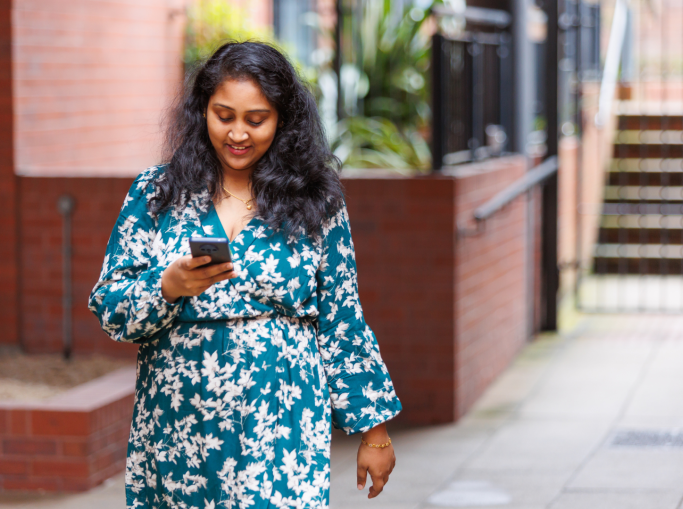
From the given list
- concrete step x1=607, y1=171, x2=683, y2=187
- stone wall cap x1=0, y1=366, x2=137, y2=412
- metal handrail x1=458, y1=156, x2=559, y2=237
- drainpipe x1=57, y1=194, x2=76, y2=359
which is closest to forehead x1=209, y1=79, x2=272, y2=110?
stone wall cap x1=0, y1=366, x2=137, y2=412

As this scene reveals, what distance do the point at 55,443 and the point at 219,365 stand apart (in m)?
2.28

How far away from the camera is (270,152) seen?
2541mm

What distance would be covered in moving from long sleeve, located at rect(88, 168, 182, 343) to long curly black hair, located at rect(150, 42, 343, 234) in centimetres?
4

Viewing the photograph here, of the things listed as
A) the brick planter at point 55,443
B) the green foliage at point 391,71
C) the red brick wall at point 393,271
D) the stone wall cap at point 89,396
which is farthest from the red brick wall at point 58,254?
the green foliage at point 391,71

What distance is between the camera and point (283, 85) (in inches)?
98.7

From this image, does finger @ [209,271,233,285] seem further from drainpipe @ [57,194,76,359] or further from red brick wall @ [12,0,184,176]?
drainpipe @ [57,194,76,359]

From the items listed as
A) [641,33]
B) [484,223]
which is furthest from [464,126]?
[641,33]

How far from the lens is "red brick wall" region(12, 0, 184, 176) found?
18.9ft

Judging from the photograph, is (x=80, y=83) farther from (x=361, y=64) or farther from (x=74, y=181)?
(x=361, y=64)

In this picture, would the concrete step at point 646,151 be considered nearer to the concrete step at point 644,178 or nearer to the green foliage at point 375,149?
the concrete step at point 644,178

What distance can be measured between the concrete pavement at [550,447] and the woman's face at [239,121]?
228 centimetres

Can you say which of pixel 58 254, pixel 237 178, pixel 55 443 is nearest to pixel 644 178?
pixel 58 254

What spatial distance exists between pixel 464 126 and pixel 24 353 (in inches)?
110

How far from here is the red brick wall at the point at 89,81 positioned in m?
5.75
